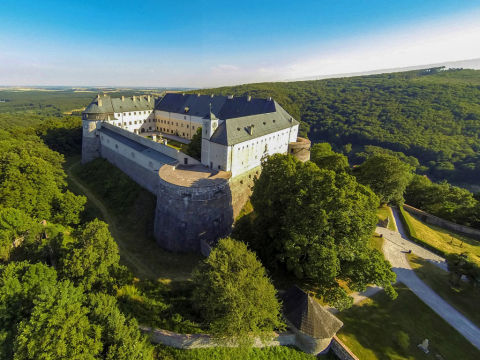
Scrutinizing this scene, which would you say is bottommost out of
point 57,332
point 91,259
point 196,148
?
point 57,332

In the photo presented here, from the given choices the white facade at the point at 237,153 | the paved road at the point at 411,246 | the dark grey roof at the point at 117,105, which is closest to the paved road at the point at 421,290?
the paved road at the point at 411,246

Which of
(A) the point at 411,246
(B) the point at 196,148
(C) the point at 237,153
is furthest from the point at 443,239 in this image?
(B) the point at 196,148

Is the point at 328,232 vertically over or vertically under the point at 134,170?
under

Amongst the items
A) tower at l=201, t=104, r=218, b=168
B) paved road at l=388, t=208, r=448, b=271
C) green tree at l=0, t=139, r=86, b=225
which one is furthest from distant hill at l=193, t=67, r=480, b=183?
green tree at l=0, t=139, r=86, b=225

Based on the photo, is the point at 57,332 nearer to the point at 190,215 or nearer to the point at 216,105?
the point at 190,215

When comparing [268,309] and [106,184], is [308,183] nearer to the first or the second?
[268,309]
